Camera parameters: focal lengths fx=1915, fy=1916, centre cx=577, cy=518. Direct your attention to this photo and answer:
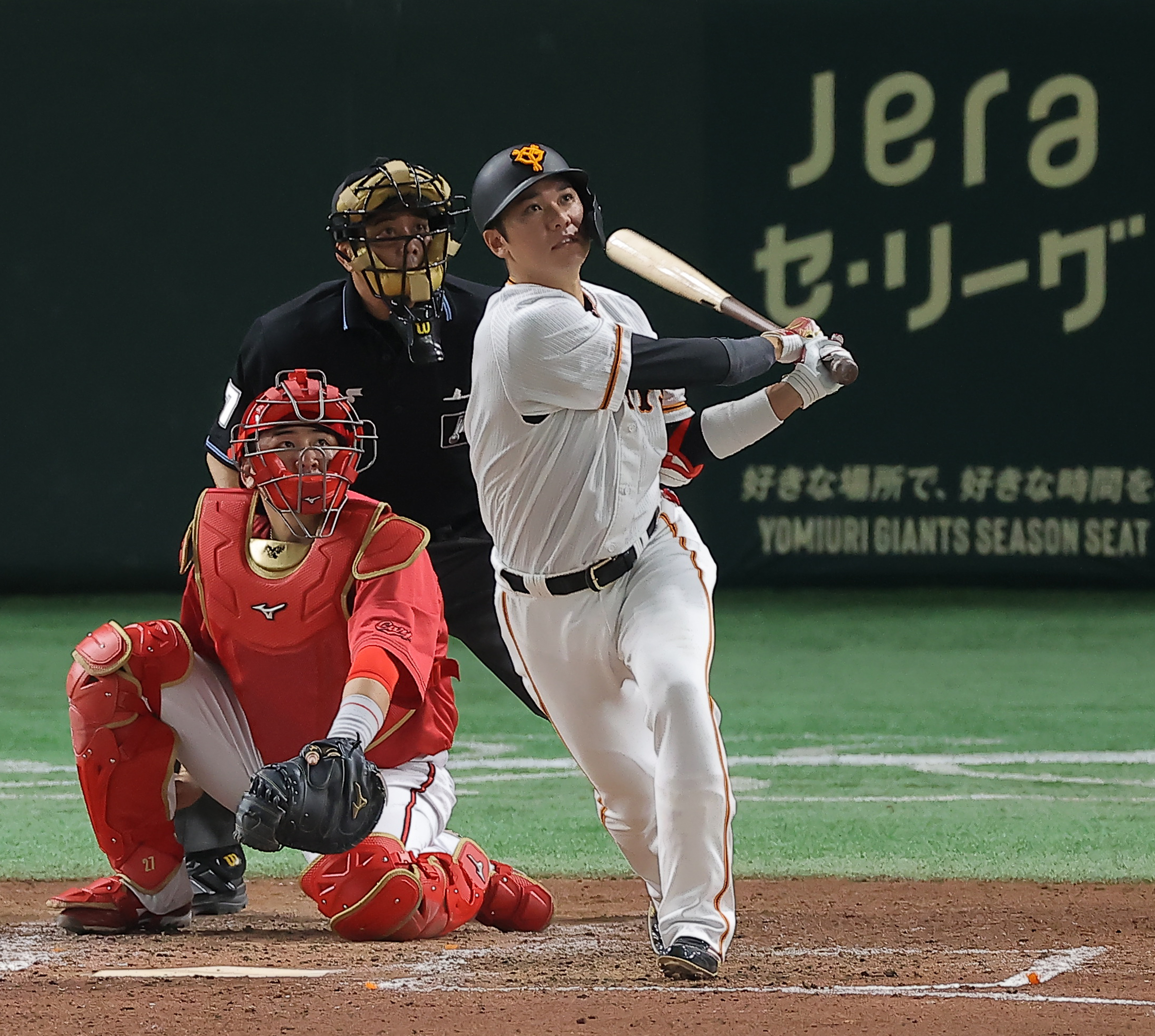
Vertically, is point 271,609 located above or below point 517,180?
below

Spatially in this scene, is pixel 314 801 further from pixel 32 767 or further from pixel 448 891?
pixel 32 767

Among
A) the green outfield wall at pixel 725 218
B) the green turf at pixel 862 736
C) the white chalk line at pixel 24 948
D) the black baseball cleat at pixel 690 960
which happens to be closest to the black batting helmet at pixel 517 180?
the black baseball cleat at pixel 690 960

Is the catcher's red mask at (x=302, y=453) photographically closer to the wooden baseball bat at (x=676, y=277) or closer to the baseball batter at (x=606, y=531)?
the baseball batter at (x=606, y=531)

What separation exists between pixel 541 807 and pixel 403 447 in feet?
4.74

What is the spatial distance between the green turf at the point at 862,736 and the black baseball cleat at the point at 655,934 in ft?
3.86

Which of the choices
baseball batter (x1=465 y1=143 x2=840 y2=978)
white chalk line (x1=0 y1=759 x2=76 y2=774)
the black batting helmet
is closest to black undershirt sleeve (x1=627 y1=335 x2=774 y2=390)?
baseball batter (x1=465 y1=143 x2=840 y2=978)

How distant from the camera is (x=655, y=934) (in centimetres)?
388

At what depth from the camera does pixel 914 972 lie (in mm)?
3703

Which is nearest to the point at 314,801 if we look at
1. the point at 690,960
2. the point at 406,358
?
the point at 690,960

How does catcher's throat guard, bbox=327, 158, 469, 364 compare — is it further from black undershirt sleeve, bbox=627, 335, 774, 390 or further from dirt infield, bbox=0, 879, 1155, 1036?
dirt infield, bbox=0, 879, 1155, 1036

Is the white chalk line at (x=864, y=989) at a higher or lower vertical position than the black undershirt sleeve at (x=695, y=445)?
lower

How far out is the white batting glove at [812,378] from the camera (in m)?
4.08

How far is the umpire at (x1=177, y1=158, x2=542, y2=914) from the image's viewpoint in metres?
4.93

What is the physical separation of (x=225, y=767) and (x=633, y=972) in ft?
3.55
